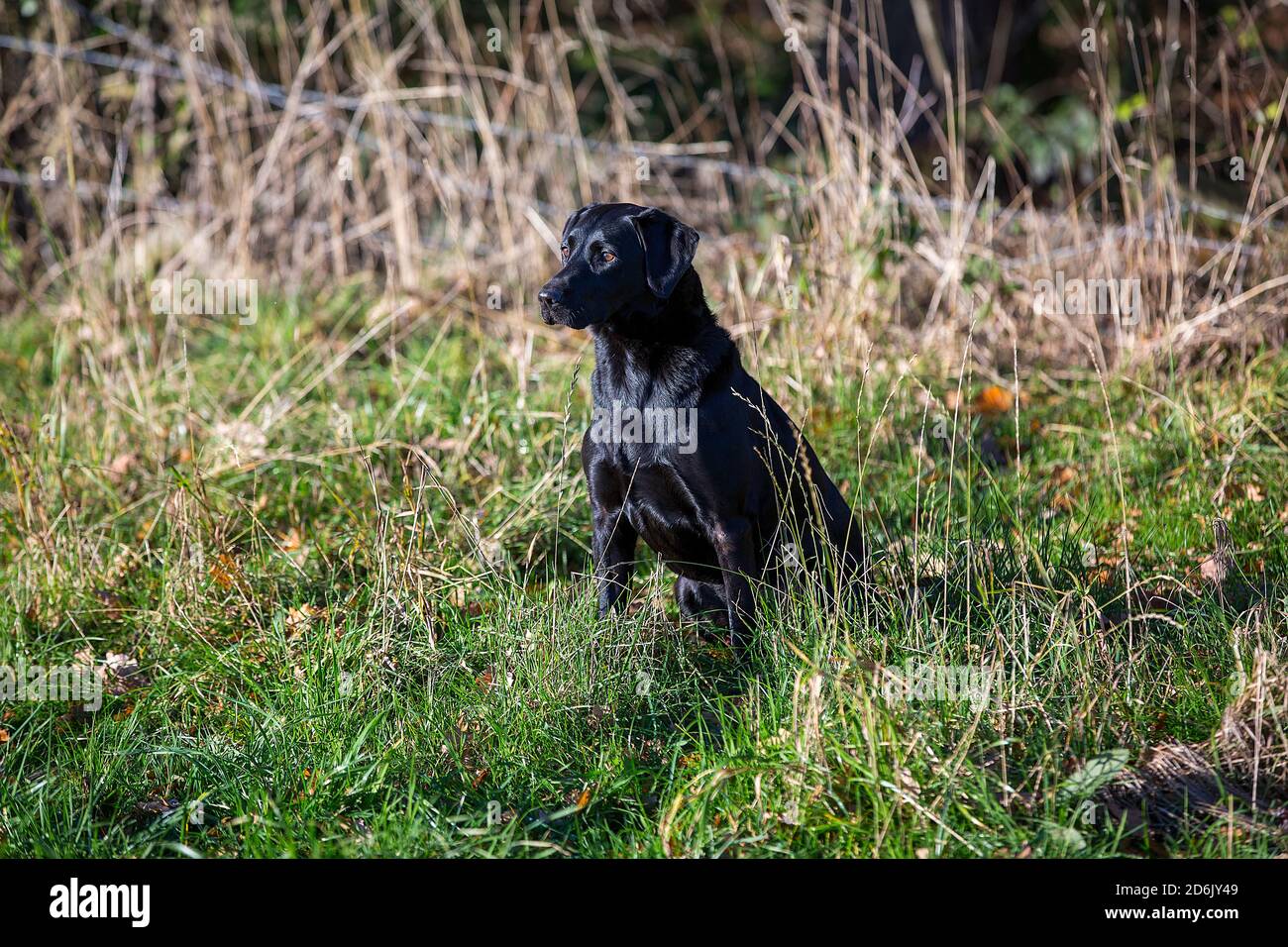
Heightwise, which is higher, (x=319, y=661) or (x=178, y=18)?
(x=178, y=18)

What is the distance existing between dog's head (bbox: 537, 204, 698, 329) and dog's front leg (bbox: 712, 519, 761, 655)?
0.62m

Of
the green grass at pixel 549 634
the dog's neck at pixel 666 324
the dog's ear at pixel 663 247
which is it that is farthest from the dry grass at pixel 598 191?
the dog's ear at pixel 663 247

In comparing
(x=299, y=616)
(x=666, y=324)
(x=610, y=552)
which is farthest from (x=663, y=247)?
(x=299, y=616)

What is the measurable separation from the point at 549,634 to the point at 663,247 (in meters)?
1.04

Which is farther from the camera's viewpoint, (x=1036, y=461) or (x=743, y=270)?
(x=743, y=270)

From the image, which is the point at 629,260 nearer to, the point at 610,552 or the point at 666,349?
the point at 666,349

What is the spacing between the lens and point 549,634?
9.29 feet

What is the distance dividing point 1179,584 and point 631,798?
1477 millimetres

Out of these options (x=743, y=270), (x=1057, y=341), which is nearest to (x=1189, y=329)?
(x=1057, y=341)

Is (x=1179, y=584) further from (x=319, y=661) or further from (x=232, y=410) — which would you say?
(x=232, y=410)

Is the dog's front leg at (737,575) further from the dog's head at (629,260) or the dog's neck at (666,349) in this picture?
the dog's head at (629,260)

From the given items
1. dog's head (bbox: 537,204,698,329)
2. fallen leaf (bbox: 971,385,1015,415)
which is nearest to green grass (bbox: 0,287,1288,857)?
fallen leaf (bbox: 971,385,1015,415)

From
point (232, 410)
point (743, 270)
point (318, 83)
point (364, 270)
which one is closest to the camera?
point (232, 410)

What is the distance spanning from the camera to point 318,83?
6801 millimetres
